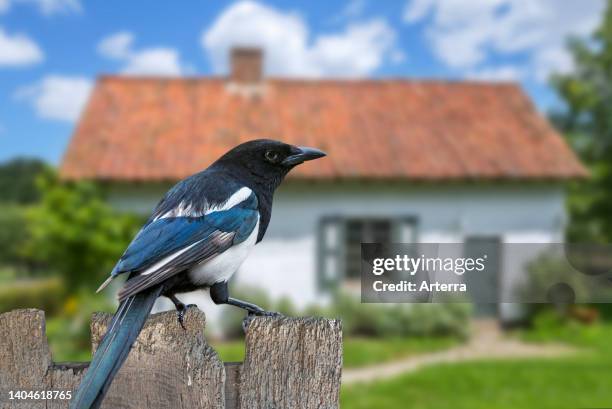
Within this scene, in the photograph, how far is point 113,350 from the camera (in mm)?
1275

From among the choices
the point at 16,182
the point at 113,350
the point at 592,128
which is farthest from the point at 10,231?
the point at 113,350

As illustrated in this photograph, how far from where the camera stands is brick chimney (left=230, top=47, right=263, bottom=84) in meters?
14.8

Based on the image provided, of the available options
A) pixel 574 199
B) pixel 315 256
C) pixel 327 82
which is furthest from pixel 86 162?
pixel 574 199

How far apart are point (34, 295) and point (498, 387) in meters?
11.5

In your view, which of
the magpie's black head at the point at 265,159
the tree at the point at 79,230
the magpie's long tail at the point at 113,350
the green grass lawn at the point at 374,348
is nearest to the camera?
the magpie's long tail at the point at 113,350

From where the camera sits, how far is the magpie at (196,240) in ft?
4.40

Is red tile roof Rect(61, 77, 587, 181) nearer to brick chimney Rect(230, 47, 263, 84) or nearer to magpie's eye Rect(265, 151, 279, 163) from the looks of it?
brick chimney Rect(230, 47, 263, 84)

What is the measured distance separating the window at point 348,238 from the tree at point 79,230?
3.57 metres

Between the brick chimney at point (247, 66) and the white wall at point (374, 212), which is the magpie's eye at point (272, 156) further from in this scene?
the brick chimney at point (247, 66)

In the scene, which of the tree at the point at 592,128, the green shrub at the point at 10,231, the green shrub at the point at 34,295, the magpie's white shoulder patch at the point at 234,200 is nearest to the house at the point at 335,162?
the green shrub at the point at 34,295

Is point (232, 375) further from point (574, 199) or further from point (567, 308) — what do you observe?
point (574, 199)

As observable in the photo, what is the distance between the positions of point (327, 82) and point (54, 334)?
28.5 feet

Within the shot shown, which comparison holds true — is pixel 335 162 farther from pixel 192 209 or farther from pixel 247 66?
pixel 192 209

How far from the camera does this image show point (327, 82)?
15.7 meters
